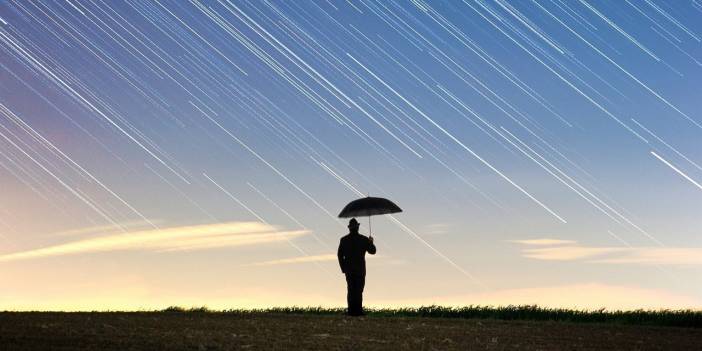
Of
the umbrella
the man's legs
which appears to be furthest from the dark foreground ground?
the umbrella

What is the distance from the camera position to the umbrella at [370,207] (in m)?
19.3

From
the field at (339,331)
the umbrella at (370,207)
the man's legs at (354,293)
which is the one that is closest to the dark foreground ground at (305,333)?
the field at (339,331)

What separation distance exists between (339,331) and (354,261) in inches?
168

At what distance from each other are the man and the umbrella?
764 millimetres

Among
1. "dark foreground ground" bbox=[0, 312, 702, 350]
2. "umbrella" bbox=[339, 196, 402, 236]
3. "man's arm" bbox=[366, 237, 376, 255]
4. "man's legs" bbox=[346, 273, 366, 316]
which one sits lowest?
"dark foreground ground" bbox=[0, 312, 702, 350]

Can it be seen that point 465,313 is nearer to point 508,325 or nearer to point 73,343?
point 508,325

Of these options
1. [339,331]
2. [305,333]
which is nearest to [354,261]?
[339,331]

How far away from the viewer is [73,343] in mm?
13539

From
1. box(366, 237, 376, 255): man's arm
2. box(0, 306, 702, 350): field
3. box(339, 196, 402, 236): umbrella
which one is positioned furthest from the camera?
box(366, 237, 376, 255): man's arm

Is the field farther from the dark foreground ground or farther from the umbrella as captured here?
the umbrella

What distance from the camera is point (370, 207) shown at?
1934 cm

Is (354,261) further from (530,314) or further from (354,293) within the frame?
(530,314)

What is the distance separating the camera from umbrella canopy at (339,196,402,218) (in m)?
19.3

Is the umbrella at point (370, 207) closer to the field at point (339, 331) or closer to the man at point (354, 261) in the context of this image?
the man at point (354, 261)
